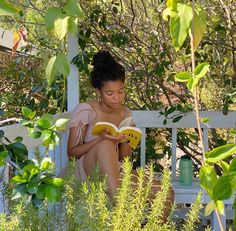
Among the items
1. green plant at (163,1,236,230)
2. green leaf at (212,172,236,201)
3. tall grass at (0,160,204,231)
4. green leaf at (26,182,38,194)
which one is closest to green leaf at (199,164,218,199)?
green plant at (163,1,236,230)

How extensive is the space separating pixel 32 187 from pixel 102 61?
241 centimetres

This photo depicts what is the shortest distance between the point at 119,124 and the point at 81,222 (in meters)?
2.01

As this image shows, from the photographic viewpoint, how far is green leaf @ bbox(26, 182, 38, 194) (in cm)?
125

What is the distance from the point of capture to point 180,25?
1.21 metres

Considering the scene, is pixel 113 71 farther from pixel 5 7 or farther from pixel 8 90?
pixel 5 7

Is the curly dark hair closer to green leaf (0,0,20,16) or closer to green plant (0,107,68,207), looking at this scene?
green plant (0,107,68,207)

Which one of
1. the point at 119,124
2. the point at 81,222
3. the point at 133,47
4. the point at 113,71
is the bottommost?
the point at 81,222

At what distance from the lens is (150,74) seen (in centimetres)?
429

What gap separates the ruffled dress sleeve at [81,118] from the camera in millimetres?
3382

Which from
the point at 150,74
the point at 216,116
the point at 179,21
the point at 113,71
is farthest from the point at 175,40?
the point at 150,74

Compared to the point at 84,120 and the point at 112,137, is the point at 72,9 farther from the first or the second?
the point at 84,120

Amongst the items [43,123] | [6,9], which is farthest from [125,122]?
[6,9]

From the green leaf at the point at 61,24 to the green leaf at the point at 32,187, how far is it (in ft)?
1.10

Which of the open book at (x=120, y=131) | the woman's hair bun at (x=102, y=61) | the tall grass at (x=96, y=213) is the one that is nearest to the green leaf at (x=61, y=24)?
the tall grass at (x=96, y=213)
